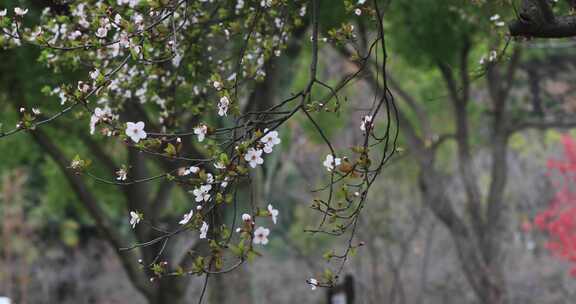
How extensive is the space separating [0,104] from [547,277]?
12981 mm

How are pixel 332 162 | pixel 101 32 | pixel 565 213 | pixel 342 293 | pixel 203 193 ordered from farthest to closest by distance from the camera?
1. pixel 565 213
2. pixel 342 293
3. pixel 101 32
4. pixel 332 162
5. pixel 203 193

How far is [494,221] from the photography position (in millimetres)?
11242

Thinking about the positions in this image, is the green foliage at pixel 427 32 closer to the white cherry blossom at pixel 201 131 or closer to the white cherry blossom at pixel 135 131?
the white cherry blossom at pixel 201 131

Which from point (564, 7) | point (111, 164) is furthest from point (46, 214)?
point (564, 7)

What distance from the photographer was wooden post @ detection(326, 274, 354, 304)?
8.12 m

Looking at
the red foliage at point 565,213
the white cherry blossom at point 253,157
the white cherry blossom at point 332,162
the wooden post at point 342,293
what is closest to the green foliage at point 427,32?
the wooden post at point 342,293

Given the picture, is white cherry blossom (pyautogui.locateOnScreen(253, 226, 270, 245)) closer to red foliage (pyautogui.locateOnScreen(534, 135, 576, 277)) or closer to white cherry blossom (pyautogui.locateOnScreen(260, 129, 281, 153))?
white cherry blossom (pyautogui.locateOnScreen(260, 129, 281, 153))

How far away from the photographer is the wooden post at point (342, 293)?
812 cm

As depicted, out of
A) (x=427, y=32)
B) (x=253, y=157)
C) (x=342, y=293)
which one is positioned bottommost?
(x=253, y=157)

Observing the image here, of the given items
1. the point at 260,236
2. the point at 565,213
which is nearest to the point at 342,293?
the point at 260,236

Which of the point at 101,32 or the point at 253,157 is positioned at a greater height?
the point at 101,32

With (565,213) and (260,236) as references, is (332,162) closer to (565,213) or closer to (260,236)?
(260,236)

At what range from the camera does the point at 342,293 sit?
8.25m

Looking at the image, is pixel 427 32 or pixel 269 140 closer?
pixel 269 140
